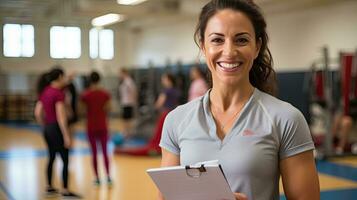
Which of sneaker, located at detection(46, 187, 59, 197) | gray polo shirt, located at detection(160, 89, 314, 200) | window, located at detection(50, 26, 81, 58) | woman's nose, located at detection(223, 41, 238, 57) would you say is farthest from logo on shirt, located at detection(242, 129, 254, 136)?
window, located at detection(50, 26, 81, 58)

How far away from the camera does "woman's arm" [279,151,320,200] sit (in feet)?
4.78

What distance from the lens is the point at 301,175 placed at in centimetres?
146

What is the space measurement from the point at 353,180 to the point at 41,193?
4.09 meters

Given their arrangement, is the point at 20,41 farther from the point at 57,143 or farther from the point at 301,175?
the point at 301,175

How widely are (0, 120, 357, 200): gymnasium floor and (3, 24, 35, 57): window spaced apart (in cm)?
536

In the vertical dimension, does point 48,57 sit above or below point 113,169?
above

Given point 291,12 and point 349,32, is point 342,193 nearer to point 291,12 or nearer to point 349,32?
point 349,32

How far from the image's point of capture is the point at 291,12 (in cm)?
1198

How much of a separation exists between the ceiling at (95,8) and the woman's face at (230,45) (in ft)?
31.9

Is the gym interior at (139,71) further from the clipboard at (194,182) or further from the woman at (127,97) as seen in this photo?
the clipboard at (194,182)

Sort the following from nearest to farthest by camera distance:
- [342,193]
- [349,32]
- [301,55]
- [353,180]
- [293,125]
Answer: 1. [293,125]
2. [342,193]
3. [353,180]
4. [349,32]
5. [301,55]

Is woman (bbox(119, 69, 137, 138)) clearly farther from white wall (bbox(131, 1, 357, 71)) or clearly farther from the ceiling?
white wall (bbox(131, 1, 357, 71))

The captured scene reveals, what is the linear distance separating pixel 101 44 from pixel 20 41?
367 cm

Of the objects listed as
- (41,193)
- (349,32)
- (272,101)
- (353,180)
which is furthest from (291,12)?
(272,101)
